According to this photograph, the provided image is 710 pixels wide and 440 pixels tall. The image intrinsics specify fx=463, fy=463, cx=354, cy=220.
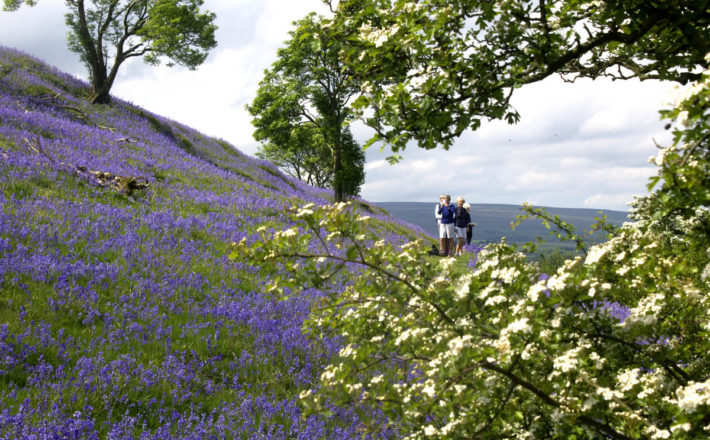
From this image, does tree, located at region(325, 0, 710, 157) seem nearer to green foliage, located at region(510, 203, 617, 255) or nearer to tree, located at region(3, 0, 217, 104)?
green foliage, located at region(510, 203, 617, 255)

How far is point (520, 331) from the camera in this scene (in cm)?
318

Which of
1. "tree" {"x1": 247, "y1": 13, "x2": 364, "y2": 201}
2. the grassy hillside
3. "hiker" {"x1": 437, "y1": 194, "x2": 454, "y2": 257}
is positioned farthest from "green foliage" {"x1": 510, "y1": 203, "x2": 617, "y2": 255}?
"tree" {"x1": 247, "y1": 13, "x2": 364, "y2": 201}

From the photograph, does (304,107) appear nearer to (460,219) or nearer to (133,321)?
(460,219)

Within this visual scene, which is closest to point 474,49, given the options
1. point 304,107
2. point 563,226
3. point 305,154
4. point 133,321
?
point 563,226

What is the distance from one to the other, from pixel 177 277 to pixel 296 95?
2143 cm

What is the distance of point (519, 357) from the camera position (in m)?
3.12

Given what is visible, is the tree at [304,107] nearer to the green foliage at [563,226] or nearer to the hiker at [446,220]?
the hiker at [446,220]

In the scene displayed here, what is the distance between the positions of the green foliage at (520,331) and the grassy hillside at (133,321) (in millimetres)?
1111

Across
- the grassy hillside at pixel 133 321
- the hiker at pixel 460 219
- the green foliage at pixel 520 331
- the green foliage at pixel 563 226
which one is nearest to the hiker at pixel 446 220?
the hiker at pixel 460 219

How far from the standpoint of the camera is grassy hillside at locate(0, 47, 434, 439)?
4.70 meters

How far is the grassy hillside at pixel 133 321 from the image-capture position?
470cm

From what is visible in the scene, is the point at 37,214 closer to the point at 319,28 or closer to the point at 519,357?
the point at 319,28

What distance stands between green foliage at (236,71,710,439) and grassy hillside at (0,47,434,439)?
3.64 ft

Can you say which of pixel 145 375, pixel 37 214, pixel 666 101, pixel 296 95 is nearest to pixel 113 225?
pixel 37 214
